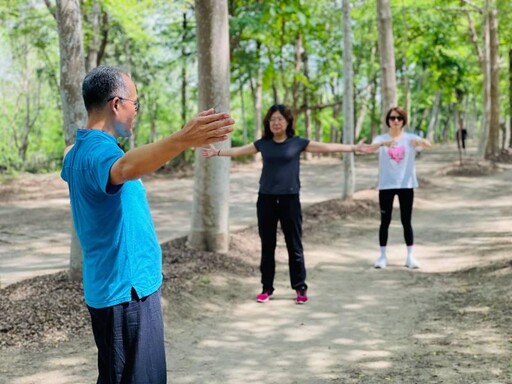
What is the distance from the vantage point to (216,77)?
26.1ft

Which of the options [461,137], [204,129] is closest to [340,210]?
[204,129]

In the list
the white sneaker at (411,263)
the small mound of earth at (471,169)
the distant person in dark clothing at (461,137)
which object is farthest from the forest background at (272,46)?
the white sneaker at (411,263)

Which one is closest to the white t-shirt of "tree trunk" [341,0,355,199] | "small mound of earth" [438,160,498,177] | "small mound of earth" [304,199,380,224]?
"small mound of earth" [304,199,380,224]

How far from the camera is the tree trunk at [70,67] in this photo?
20.7ft

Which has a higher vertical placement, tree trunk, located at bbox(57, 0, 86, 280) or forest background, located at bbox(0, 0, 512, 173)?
forest background, located at bbox(0, 0, 512, 173)

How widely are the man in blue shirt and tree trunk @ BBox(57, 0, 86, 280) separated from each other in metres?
3.89

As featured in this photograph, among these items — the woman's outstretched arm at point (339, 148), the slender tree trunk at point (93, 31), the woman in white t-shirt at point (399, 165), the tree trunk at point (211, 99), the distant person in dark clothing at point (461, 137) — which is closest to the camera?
the woman's outstretched arm at point (339, 148)

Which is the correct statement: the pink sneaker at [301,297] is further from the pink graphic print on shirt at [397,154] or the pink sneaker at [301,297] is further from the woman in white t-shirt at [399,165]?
the pink graphic print on shirt at [397,154]

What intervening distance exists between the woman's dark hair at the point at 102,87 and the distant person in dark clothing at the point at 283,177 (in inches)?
156

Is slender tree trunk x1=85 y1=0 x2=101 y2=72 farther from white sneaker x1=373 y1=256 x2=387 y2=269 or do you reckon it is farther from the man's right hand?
the man's right hand

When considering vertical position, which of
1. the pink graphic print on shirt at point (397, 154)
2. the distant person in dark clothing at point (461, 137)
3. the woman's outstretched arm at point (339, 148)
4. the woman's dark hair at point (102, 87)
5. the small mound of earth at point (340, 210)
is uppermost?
the distant person in dark clothing at point (461, 137)

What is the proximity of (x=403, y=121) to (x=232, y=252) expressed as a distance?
9.65ft

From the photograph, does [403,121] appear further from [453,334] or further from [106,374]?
[106,374]

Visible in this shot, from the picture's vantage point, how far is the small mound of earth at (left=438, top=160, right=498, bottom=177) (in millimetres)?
19875
